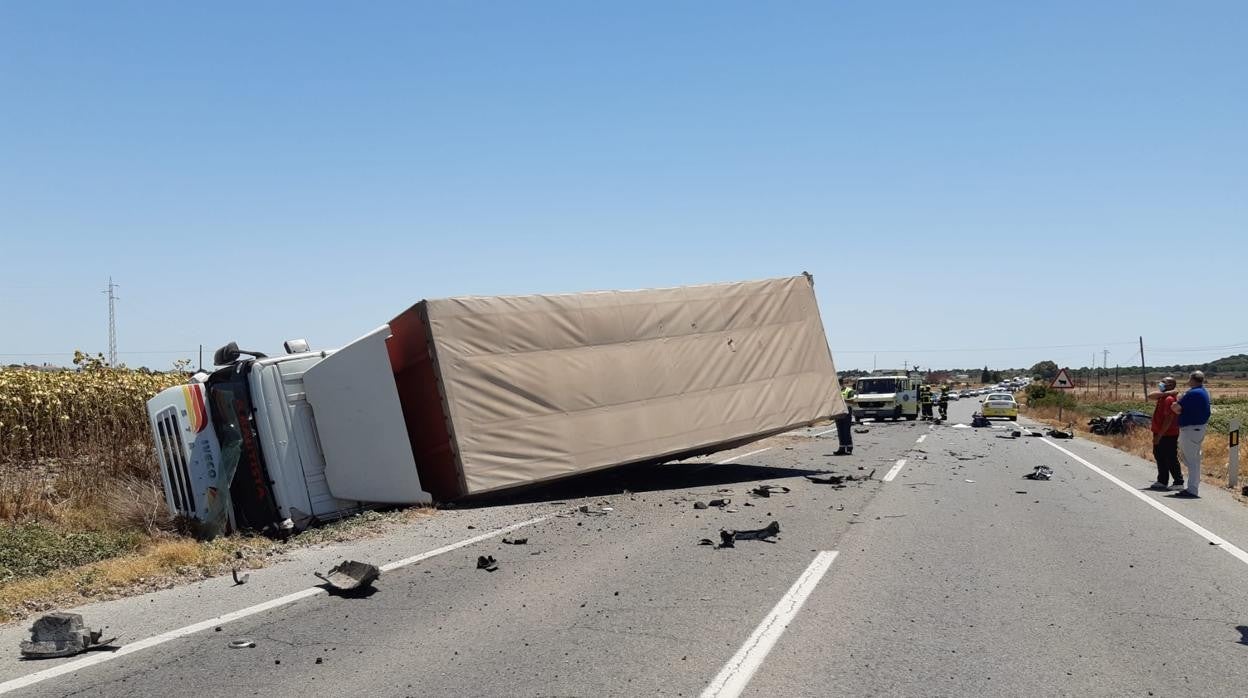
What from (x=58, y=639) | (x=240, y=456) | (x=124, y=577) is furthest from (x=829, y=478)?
(x=58, y=639)

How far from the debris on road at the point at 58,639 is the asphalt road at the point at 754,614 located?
0.64ft

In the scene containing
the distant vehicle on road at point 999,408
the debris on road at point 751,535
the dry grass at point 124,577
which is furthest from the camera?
the distant vehicle on road at point 999,408

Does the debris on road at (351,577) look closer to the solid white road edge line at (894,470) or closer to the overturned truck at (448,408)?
the overturned truck at (448,408)

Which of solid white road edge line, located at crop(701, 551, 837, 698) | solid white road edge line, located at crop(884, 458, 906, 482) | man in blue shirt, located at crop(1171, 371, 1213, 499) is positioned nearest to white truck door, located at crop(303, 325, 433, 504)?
solid white road edge line, located at crop(701, 551, 837, 698)

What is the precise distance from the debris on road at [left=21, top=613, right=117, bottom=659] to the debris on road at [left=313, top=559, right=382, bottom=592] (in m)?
1.66

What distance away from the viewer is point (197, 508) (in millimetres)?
11375

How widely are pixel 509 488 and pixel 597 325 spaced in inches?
110

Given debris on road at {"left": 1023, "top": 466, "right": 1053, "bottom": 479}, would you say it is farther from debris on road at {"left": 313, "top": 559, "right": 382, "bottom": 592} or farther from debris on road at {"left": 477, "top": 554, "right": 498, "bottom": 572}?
debris on road at {"left": 313, "top": 559, "right": 382, "bottom": 592}

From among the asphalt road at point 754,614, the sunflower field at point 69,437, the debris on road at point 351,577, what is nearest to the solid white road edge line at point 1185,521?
the asphalt road at point 754,614

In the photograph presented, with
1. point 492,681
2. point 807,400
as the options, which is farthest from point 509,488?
point 492,681

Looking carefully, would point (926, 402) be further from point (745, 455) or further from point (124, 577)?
point (124, 577)

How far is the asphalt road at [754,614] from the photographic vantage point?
16.6ft

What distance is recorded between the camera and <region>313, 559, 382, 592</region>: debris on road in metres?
7.10

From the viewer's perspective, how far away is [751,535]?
9531mm
